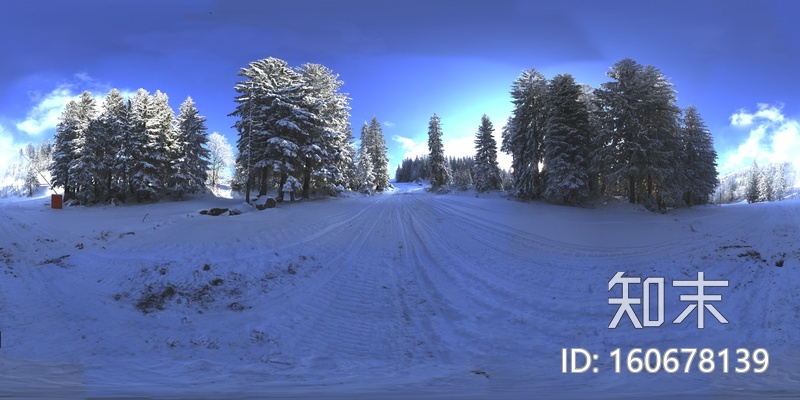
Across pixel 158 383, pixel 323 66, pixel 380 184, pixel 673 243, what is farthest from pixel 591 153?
pixel 380 184

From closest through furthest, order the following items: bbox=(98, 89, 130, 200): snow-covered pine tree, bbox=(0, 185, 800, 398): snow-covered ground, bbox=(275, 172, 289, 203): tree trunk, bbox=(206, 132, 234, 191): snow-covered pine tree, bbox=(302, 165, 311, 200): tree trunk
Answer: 1. bbox=(0, 185, 800, 398): snow-covered ground
2. bbox=(275, 172, 289, 203): tree trunk
3. bbox=(302, 165, 311, 200): tree trunk
4. bbox=(98, 89, 130, 200): snow-covered pine tree
5. bbox=(206, 132, 234, 191): snow-covered pine tree

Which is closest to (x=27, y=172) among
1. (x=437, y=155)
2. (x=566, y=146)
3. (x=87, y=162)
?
(x=87, y=162)

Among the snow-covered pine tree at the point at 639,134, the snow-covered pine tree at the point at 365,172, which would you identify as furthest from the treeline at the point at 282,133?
the snow-covered pine tree at the point at 365,172

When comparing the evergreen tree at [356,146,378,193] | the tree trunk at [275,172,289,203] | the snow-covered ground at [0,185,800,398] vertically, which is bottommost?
the snow-covered ground at [0,185,800,398]

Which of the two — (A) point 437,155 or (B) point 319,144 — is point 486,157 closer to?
(A) point 437,155

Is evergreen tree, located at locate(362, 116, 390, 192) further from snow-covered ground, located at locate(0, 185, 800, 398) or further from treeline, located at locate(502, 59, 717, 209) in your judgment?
snow-covered ground, located at locate(0, 185, 800, 398)

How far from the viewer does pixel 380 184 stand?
59688 mm

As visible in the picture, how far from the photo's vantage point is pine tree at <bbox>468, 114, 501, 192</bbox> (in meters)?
43.1

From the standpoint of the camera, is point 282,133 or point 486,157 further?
point 486,157

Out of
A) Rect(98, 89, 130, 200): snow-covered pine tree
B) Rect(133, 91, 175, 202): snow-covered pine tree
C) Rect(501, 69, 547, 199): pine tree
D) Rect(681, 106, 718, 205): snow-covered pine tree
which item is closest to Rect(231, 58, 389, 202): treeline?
Rect(133, 91, 175, 202): snow-covered pine tree

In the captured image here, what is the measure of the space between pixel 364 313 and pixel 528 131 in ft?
85.5

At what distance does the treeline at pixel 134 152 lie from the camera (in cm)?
3306

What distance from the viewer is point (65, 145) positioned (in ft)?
124

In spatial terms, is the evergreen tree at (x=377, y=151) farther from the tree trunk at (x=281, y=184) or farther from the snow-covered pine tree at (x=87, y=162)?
the snow-covered pine tree at (x=87, y=162)
